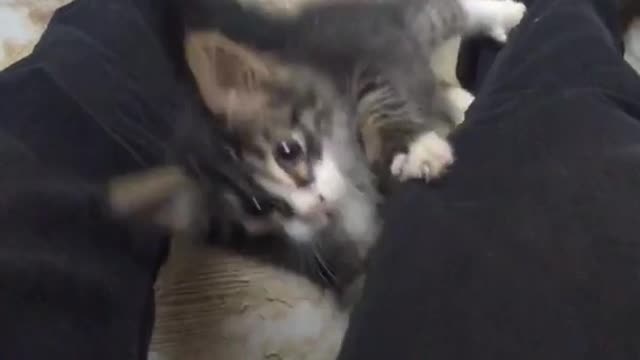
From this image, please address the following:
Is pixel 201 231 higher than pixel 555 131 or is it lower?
lower

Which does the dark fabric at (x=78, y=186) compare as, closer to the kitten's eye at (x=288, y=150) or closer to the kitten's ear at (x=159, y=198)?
the kitten's ear at (x=159, y=198)

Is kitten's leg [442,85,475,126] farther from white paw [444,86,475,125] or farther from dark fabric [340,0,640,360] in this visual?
dark fabric [340,0,640,360]

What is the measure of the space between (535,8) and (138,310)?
0.52 m

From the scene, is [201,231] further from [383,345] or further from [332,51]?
[383,345]

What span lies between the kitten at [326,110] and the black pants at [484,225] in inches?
2.8

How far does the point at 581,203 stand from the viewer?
0.77 m

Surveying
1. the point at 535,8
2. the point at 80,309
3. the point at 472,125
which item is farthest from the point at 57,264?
the point at 535,8

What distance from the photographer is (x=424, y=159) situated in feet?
2.89

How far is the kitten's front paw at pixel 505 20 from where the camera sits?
46.6 inches

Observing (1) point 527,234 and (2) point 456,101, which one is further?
(2) point 456,101

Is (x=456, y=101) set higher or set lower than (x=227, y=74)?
lower

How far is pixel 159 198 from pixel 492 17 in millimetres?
507

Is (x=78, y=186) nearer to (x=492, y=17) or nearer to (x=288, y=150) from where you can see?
(x=288, y=150)

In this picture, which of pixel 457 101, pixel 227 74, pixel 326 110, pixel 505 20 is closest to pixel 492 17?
pixel 505 20
